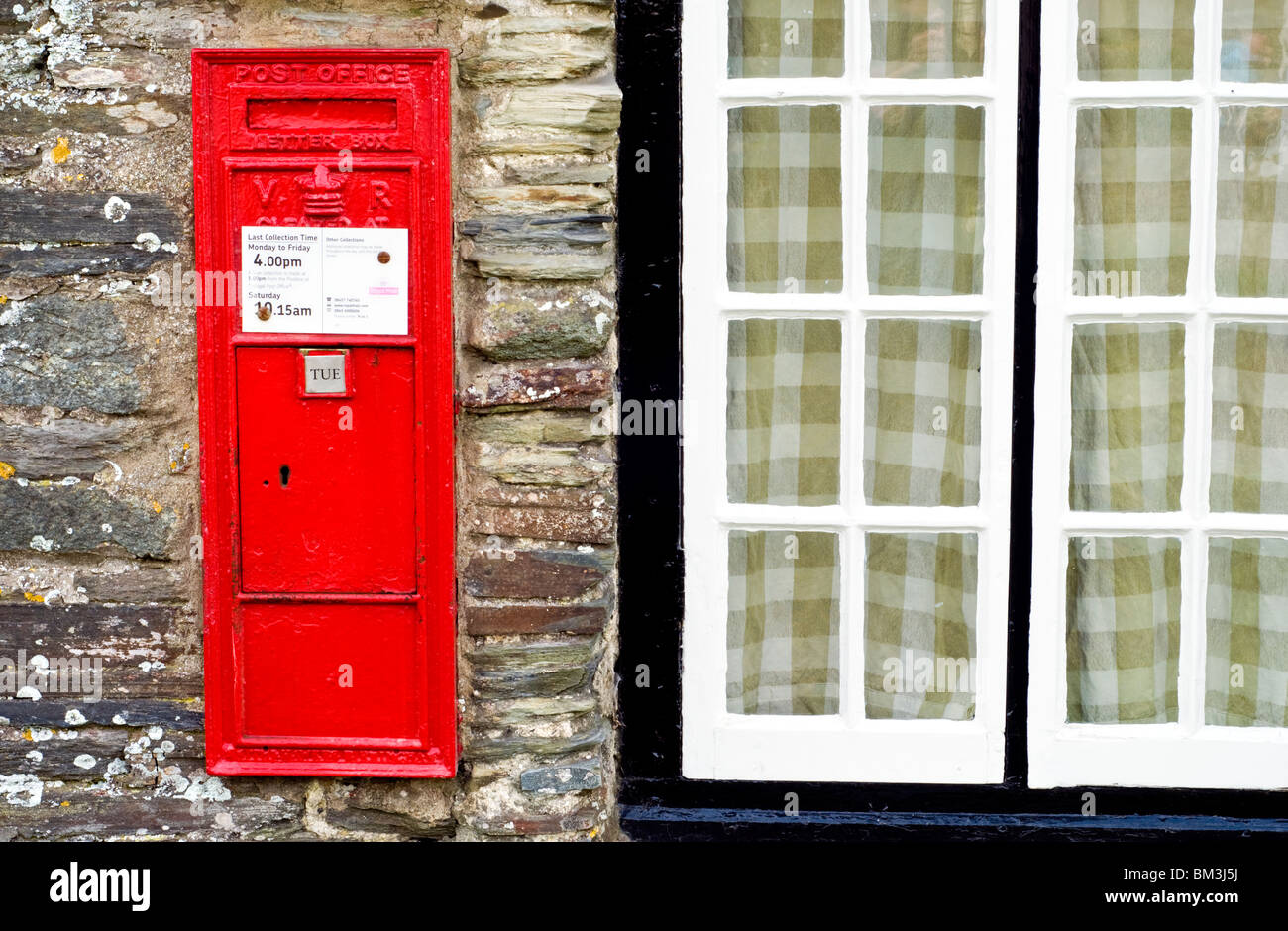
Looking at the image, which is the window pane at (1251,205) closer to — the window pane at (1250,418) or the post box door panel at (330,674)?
the window pane at (1250,418)

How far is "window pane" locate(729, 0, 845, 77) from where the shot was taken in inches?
89.9

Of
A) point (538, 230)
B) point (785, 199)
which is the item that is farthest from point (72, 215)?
point (785, 199)

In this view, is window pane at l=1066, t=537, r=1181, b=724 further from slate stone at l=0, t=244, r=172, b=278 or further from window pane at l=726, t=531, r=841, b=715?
slate stone at l=0, t=244, r=172, b=278

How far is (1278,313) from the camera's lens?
2.27m

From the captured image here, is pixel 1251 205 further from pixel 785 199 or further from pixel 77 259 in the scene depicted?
pixel 77 259

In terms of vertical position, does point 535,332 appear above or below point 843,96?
below

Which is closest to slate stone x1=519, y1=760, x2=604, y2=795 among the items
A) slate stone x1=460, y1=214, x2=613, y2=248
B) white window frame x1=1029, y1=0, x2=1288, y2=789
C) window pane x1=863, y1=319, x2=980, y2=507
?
window pane x1=863, y1=319, x2=980, y2=507

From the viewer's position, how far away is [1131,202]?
2.30 m

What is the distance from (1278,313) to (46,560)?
2692 millimetres

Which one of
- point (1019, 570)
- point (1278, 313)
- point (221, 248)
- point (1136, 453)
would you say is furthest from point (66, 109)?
point (1278, 313)

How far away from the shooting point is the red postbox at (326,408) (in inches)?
82.3

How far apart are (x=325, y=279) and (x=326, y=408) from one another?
261 mm

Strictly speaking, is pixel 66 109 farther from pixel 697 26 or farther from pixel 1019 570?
pixel 1019 570

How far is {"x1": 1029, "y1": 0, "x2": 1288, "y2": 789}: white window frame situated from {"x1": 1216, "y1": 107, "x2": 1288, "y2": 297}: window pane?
1.4 inches
